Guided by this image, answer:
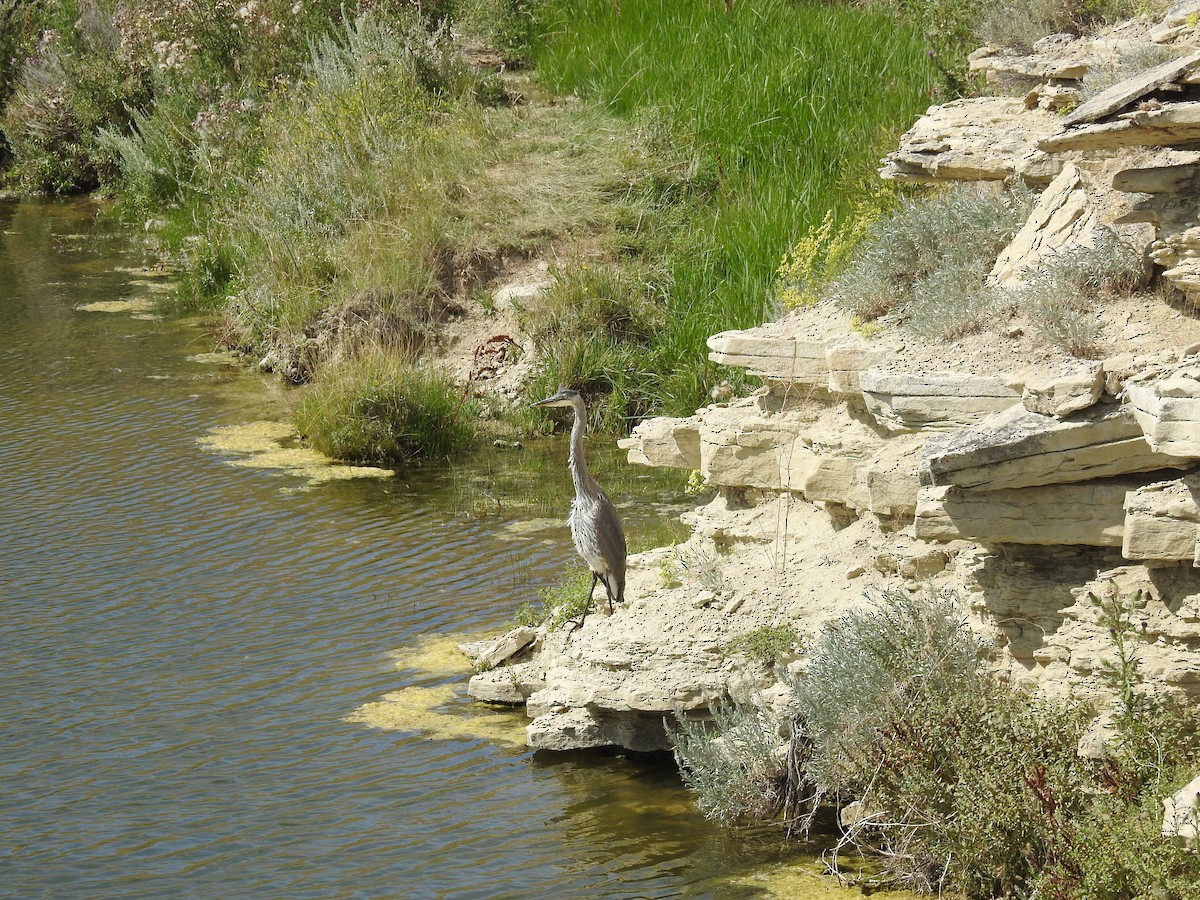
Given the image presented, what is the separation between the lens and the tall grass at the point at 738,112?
12031 mm

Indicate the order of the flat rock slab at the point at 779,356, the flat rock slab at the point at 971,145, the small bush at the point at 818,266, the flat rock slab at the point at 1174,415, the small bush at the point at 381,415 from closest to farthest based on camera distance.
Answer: the flat rock slab at the point at 1174,415, the flat rock slab at the point at 779,356, the flat rock slab at the point at 971,145, the small bush at the point at 818,266, the small bush at the point at 381,415

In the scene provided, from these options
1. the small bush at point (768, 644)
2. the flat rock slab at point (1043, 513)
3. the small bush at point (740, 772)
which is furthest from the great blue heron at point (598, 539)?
the flat rock slab at point (1043, 513)

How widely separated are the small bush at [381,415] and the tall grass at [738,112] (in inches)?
60.9

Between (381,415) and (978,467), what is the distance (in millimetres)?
6754


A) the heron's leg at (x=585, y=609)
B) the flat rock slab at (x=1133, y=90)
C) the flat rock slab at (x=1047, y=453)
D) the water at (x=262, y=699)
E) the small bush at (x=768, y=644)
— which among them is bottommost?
the water at (x=262, y=699)

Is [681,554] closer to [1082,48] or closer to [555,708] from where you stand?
[555,708]

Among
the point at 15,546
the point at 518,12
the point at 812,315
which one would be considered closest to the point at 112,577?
the point at 15,546

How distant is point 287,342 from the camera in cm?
1377

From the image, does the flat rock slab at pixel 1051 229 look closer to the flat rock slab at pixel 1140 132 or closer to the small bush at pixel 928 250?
the small bush at pixel 928 250

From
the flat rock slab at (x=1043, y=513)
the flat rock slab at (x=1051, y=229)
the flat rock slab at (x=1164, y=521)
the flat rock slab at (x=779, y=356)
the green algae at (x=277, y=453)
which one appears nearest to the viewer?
the flat rock slab at (x=1164, y=521)

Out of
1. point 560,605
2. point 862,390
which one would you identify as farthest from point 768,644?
point 560,605

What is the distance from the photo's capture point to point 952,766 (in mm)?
5695

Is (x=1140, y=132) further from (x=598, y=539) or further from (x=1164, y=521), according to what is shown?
(x=598, y=539)

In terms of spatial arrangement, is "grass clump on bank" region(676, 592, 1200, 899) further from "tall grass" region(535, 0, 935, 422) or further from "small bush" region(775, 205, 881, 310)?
"tall grass" region(535, 0, 935, 422)
